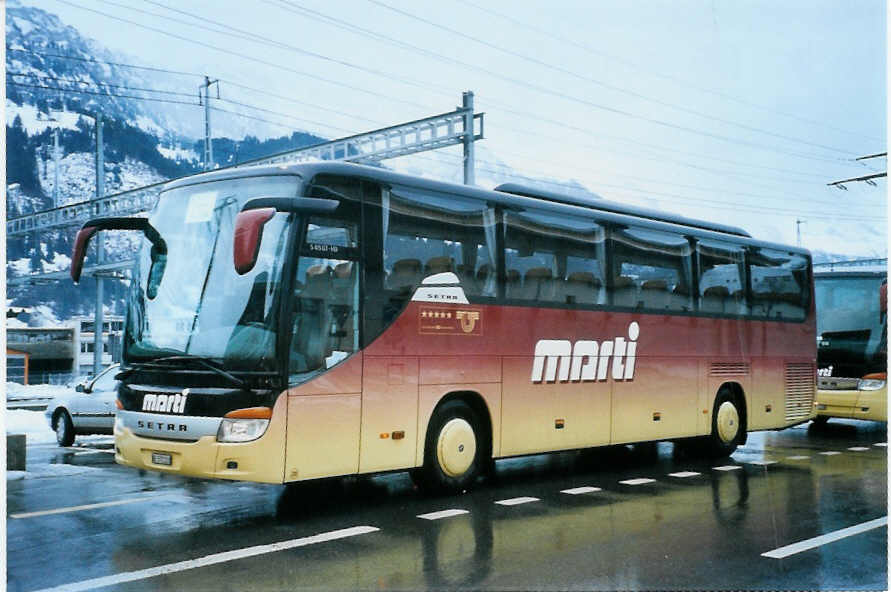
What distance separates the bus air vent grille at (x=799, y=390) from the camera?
1582cm

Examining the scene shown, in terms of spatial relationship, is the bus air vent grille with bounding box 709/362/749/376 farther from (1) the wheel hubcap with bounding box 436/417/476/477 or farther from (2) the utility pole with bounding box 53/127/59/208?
(2) the utility pole with bounding box 53/127/59/208

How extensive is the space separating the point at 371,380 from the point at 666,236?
5.80m

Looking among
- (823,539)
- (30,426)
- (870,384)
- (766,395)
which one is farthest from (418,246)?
(30,426)

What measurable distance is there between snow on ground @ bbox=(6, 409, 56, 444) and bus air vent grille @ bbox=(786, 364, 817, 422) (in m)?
12.7

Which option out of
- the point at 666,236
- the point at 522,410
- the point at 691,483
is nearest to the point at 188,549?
the point at 522,410

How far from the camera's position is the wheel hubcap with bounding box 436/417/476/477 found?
10117mm

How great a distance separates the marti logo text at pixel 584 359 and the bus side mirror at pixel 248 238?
454cm

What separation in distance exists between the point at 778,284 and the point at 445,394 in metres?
7.66

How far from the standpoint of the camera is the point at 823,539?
7883 mm

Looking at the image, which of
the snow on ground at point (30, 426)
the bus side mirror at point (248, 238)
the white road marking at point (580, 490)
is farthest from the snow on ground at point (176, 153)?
the bus side mirror at point (248, 238)

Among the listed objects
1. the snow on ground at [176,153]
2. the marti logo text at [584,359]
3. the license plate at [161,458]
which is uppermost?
the snow on ground at [176,153]

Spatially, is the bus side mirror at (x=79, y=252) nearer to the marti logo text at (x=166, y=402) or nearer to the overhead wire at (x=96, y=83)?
the marti logo text at (x=166, y=402)

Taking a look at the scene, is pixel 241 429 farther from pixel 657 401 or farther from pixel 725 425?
pixel 725 425

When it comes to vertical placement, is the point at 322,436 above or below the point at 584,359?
below
